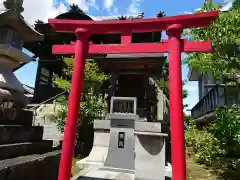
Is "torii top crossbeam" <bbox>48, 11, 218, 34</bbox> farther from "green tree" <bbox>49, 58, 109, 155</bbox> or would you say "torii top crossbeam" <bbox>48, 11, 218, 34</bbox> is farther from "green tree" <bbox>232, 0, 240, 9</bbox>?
"green tree" <bbox>49, 58, 109, 155</bbox>

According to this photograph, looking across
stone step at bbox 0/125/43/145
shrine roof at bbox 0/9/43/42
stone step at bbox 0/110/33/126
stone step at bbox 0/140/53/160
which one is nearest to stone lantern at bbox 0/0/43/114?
shrine roof at bbox 0/9/43/42

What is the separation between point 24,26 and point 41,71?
15.9m

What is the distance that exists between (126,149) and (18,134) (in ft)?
16.2

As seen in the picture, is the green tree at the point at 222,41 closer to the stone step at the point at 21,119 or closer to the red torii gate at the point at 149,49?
the red torii gate at the point at 149,49

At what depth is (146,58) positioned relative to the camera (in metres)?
10.2

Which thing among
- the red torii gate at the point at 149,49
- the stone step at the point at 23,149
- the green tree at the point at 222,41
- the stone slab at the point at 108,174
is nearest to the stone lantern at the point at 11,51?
the stone step at the point at 23,149

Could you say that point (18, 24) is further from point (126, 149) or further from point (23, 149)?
point (126, 149)

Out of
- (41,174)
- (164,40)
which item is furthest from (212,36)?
(41,174)

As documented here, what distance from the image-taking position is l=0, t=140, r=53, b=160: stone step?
435 cm

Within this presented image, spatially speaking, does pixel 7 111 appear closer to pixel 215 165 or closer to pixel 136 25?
pixel 136 25

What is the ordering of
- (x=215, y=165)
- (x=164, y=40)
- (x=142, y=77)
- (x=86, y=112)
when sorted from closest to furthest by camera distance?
(x=164, y=40)
(x=215, y=165)
(x=86, y=112)
(x=142, y=77)

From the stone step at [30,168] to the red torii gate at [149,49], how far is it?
79 centimetres

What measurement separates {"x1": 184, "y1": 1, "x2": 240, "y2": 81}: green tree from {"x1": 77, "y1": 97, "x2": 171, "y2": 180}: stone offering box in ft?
8.69

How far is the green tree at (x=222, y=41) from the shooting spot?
18.1 ft
